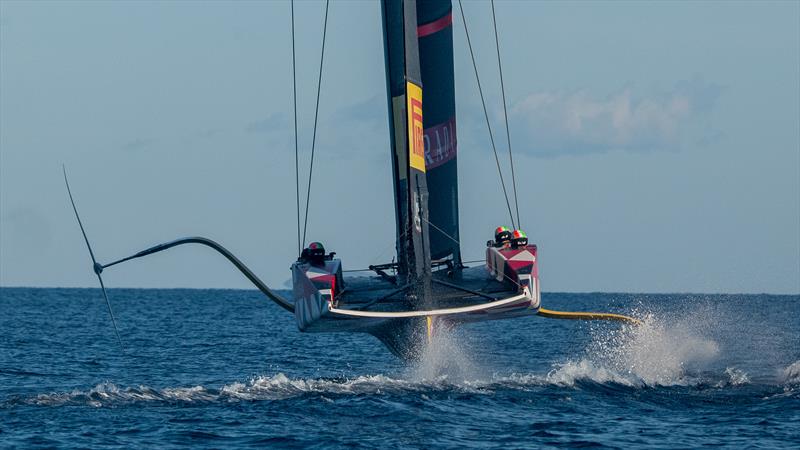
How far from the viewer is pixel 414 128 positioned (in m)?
18.6

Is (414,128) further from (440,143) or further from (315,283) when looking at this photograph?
(440,143)

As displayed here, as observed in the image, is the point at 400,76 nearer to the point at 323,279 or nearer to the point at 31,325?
the point at 323,279

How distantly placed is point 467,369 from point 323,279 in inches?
299

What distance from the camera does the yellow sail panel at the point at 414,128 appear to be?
18.5 m

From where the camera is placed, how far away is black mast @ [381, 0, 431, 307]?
729 inches

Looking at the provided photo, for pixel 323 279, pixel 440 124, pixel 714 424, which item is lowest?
pixel 714 424

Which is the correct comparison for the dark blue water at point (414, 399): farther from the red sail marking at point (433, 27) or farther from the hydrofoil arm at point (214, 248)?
the red sail marking at point (433, 27)

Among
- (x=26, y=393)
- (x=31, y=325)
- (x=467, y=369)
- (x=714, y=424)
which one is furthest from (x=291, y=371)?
(x=31, y=325)

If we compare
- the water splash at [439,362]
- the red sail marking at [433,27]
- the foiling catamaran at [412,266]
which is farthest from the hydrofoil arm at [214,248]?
the red sail marking at [433,27]

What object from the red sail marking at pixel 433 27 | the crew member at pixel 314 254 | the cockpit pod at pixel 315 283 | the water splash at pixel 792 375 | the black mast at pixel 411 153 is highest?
the red sail marking at pixel 433 27

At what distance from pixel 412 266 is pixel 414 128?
2.01 meters

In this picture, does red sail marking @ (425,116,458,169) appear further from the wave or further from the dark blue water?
the wave

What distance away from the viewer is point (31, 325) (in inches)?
2010

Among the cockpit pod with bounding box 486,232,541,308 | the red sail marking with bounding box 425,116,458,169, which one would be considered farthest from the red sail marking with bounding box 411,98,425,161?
the red sail marking with bounding box 425,116,458,169
